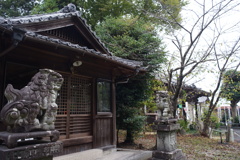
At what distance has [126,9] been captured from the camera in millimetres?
16719

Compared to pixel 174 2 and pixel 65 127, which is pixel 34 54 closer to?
pixel 65 127

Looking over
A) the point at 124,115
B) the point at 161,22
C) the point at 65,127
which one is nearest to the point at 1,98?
the point at 65,127

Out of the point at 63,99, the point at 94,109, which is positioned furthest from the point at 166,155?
the point at 63,99

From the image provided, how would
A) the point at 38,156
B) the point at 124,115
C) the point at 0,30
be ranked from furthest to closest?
the point at 124,115 < the point at 0,30 < the point at 38,156

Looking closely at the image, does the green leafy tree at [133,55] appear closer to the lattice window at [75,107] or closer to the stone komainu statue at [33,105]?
the lattice window at [75,107]

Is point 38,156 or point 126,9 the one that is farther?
point 126,9

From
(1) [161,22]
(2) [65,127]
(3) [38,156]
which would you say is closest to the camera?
(3) [38,156]

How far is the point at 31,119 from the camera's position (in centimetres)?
334

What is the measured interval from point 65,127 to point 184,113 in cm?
1679

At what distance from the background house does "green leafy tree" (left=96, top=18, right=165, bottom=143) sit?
2.23 metres

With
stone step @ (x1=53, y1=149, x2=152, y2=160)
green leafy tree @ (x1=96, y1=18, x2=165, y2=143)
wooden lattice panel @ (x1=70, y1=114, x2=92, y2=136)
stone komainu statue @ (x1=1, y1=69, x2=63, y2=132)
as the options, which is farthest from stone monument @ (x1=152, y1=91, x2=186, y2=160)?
stone komainu statue @ (x1=1, y1=69, x2=63, y2=132)

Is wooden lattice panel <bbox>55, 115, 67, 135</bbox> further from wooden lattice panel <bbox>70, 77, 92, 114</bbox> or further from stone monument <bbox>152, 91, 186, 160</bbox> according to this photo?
stone monument <bbox>152, 91, 186, 160</bbox>

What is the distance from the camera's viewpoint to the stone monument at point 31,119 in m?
3.08

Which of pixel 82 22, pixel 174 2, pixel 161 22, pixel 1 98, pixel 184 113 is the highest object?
pixel 174 2
